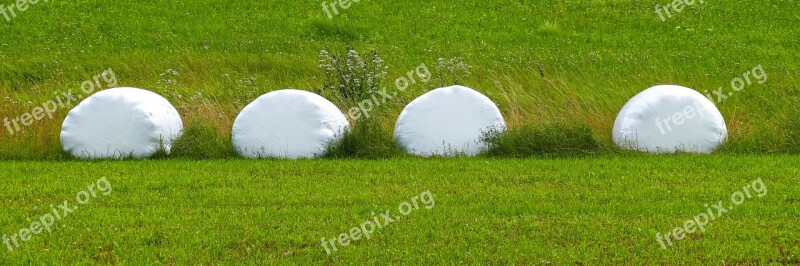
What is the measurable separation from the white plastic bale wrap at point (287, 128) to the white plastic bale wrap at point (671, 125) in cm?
339

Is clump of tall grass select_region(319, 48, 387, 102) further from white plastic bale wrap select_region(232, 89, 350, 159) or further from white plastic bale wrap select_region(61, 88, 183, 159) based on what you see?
white plastic bale wrap select_region(61, 88, 183, 159)

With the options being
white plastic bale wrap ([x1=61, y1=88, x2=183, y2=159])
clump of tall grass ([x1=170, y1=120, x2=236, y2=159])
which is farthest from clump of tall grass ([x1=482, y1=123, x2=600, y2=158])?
white plastic bale wrap ([x1=61, y1=88, x2=183, y2=159])

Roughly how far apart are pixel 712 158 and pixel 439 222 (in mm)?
4459

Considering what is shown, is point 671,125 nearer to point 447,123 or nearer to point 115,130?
point 447,123

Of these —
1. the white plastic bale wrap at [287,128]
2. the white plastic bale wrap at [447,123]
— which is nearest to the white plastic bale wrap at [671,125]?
the white plastic bale wrap at [447,123]

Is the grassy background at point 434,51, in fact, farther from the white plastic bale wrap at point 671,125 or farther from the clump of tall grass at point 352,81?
the clump of tall grass at point 352,81

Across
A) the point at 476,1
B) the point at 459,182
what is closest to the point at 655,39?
the point at 476,1

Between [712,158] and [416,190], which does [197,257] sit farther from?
[712,158]

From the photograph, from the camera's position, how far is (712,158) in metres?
10.8

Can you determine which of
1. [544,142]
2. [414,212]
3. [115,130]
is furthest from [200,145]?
[414,212]

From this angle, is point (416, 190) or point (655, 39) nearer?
point (416, 190)

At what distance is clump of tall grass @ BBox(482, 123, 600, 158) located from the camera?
1134 centimetres

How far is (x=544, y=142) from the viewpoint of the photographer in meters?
11.5

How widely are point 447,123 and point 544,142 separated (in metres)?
1.16
